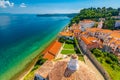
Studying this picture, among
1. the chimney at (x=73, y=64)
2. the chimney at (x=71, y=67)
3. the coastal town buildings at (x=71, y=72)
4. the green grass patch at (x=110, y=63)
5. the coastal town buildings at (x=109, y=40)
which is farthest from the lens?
the coastal town buildings at (x=109, y=40)

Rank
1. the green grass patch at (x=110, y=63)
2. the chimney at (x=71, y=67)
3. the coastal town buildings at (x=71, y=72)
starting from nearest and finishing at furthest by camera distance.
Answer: the coastal town buildings at (x=71, y=72), the chimney at (x=71, y=67), the green grass patch at (x=110, y=63)

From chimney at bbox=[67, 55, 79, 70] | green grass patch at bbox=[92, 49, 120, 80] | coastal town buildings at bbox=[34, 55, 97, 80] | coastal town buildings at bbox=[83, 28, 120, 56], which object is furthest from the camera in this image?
coastal town buildings at bbox=[83, 28, 120, 56]

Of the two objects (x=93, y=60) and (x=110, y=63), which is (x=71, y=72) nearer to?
(x=93, y=60)

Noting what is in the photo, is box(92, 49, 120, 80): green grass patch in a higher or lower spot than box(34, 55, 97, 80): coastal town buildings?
lower

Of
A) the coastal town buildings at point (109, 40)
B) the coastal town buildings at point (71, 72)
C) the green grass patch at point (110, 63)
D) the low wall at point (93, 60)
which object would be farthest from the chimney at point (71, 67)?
the coastal town buildings at point (109, 40)

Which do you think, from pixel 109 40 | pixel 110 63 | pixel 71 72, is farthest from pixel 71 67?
pixel 109 40

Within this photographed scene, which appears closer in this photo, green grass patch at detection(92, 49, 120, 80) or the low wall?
the low wall

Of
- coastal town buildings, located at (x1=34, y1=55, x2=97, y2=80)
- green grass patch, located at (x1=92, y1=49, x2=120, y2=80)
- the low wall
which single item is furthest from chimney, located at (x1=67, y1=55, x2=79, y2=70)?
green grass patch, located at (x1=92, y1=49, x2=120, y2=80)

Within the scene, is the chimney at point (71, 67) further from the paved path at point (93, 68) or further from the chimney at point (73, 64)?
the paved path at point (93, 68)

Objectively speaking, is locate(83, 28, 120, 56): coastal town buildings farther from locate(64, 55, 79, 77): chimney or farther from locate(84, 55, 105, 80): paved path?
locate(64, 55, 79, 77): chimney
